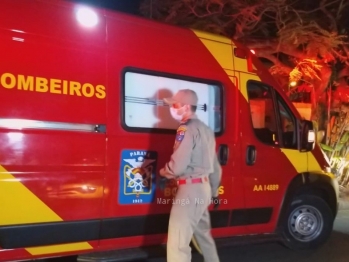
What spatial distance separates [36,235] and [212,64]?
8.31 feet

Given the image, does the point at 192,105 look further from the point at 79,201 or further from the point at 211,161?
the point at 79,201

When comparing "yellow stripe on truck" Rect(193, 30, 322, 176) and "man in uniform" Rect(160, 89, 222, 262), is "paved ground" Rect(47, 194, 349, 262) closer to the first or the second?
"yellow stripe on truck" Rect(193, 30, 322, 176)

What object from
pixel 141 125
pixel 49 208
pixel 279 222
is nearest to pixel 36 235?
pixel 49 208

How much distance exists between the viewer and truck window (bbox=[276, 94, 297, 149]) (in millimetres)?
6604

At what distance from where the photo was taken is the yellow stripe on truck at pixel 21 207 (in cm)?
458

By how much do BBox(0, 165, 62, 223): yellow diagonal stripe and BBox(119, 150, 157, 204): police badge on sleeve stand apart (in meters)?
0.77

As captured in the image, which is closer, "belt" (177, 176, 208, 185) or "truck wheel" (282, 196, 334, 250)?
"belt" (177, 176, 208, 185)

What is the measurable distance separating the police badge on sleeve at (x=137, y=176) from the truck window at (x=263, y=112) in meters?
1.48

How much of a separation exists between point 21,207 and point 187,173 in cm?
142

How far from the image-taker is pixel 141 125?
543 cm

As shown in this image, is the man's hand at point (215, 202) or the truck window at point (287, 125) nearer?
the man's hand at point (215, 202)

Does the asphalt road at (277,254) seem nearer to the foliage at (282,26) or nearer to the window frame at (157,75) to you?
the window frame at (157,75)

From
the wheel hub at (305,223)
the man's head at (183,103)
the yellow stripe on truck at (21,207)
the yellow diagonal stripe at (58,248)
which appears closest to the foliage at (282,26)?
the wheel hub at (305,223)

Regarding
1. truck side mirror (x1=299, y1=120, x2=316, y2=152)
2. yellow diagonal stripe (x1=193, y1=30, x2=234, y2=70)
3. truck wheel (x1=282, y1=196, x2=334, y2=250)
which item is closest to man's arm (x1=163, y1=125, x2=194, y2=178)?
yellow diagonal stripe (x1=193, y1=30, x2=234, y2=70)
